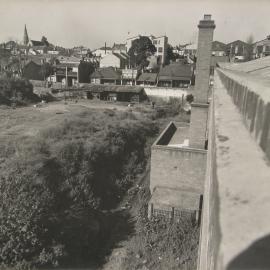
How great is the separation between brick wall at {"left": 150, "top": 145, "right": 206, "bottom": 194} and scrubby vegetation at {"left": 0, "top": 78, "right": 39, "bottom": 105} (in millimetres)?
27406

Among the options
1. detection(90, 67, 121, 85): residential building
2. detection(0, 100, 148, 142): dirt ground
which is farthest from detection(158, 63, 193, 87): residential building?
detection(0, 100, 148, 142): dirt ground

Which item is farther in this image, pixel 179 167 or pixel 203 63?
pixel 203 63

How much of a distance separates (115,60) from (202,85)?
43.0 meters

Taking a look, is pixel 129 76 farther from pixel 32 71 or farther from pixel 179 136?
pixel 179 136

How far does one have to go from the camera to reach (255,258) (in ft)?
2.38

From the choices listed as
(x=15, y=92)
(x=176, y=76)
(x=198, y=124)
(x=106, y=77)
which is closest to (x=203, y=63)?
(x=198, y=124)

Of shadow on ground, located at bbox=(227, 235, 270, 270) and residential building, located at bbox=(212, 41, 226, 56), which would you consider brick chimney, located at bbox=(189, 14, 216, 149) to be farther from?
residential building, located at bbox=(212, 41, 226, 56)

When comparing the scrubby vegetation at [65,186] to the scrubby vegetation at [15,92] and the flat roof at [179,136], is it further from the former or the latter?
the scrubby vegetation at [15,92]

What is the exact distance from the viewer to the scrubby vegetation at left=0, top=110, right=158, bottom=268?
10742 millimetres

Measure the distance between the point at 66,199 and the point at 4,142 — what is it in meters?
7.34

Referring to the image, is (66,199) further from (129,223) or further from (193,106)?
(193,106)

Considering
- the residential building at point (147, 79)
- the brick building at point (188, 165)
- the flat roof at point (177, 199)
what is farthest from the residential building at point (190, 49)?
the flat roof at point (177, 199)

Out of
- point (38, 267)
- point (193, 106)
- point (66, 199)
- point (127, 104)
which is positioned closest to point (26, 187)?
point (66, 199)

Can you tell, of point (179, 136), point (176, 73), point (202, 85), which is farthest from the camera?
point (176, 73)
